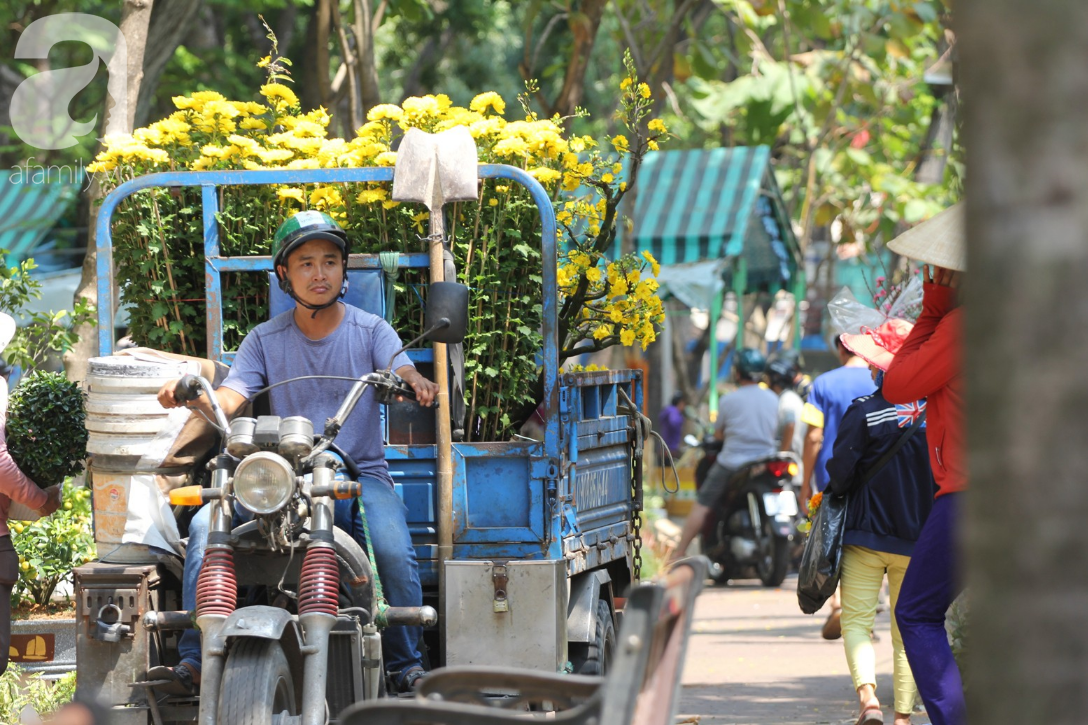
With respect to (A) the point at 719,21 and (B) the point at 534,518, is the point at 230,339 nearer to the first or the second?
(B) the point at 534,518

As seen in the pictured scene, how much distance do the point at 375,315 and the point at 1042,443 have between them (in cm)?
404

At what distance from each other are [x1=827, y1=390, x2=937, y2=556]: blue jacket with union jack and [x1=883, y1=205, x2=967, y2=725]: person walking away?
1187 mm

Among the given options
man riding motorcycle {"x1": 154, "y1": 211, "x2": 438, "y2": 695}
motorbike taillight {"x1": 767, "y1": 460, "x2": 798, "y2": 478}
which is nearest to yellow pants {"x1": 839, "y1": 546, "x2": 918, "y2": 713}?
man riding motorcycle {"x1": 154, "y1": 211, "x2": 438, "y2": 695}

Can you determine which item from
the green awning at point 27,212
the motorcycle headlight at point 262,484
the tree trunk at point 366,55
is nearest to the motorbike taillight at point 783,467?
the tree trunk at point 366,55

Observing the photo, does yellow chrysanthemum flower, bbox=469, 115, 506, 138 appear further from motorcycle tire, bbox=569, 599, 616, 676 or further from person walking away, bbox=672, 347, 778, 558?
person walking away, bbox=672, 347, 778, 558

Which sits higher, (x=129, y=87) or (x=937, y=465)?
(x=129, y=87)

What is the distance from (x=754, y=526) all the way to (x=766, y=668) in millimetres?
3812

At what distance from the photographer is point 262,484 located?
4.41m

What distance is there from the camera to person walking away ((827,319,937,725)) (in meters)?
6.21

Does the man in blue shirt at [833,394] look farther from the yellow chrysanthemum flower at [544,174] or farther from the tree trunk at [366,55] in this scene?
the tree trunk at [366,55]

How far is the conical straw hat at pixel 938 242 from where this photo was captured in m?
4.73

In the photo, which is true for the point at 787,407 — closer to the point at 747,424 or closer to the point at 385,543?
the point at 747,424

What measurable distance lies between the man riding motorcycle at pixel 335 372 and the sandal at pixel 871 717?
2063 millimetres
